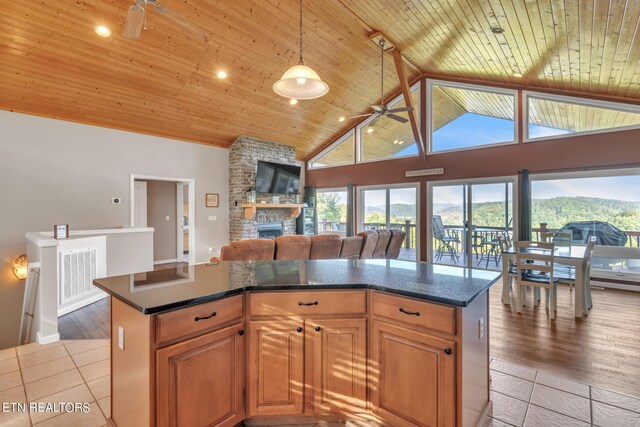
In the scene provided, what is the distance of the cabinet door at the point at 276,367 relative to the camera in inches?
71.1

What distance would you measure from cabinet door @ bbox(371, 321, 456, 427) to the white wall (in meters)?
5.94

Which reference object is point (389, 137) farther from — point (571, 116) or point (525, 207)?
point (571, 116)

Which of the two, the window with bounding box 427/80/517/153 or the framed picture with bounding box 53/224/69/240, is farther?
the window with bounding box 427/80/517/153

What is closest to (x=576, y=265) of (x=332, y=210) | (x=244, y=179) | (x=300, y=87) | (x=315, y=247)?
(x=315, y=247)

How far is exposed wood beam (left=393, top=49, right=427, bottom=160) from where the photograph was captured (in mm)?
5895

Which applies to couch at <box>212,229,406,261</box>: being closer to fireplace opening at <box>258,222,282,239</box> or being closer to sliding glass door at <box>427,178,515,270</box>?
sliding glass door at <box>427,178,515,270</box>

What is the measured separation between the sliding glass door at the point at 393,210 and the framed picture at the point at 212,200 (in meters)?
3.72

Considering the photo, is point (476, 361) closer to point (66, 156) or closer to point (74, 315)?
point (74, 315)

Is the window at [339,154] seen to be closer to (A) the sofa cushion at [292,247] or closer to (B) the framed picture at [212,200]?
(B) the framed picture at [212,200]

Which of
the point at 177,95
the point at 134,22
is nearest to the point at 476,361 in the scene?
the point at 134,22

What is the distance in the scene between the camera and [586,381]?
7.84ft

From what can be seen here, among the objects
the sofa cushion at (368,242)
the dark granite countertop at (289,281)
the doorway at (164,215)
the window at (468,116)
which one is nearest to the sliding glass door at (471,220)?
the window at (468,116)

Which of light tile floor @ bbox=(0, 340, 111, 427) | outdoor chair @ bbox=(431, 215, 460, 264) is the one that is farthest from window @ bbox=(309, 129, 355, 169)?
light tile floor @ bbox=(0, 340, 111, 427)

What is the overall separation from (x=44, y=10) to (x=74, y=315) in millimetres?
3659
